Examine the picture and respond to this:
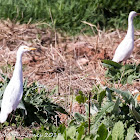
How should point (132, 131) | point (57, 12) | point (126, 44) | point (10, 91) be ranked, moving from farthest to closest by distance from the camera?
point (57, 12) < point (126, 44) < point (10, 91) < point (132, 131)

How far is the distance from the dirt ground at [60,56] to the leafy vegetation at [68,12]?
29cm

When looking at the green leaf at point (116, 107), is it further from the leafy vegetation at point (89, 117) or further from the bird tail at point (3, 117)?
the bird tail at point (3, 117)

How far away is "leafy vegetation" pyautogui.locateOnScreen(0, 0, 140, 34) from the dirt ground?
0.95ft

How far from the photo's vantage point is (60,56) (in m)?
6.65

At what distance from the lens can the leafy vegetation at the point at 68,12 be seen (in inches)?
317

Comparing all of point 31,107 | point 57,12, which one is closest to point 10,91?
point 31,107

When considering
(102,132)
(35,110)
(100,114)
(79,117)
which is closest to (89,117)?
(102,132)

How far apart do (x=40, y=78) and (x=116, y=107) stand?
8.58ft

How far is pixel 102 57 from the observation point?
6.67 metres

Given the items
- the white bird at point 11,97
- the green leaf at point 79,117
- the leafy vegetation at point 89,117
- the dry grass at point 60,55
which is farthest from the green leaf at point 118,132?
the dry grass at point 60,55

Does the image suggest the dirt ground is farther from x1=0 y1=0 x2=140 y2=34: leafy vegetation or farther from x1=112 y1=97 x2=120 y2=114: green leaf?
x1=112 y1=97 x2=120 y2=114: green leaf

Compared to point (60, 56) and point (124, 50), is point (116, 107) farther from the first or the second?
point (60, 56)

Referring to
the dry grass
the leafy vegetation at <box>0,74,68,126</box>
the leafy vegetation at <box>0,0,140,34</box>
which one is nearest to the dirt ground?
the dry grass

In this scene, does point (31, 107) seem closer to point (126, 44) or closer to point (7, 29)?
point (126, 44)
